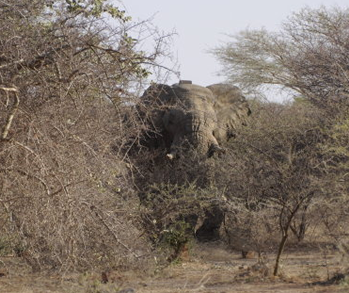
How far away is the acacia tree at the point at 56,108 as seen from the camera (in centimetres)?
755

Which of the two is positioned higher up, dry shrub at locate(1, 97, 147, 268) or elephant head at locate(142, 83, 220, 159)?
elephant head at locate(142, 83, 220, 159)

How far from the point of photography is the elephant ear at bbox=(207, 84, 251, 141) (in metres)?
16.1

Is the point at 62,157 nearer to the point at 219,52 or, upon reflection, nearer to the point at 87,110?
the point at 87,110

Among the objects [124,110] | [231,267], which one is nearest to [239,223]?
[231,267]

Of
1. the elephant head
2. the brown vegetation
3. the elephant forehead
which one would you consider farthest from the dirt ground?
the elephant forehead

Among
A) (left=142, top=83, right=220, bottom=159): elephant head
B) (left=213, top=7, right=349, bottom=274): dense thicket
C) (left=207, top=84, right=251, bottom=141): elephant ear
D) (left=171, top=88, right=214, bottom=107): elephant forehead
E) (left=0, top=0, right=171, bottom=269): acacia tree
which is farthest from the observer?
(left=207, top=84, right=251, bottom=141): elephant ear

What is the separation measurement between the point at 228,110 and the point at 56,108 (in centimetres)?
897

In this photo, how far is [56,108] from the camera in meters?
8.00

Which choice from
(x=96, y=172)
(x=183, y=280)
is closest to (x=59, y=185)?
(x=96, y=172)

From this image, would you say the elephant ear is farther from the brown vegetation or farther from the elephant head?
the brown vegetation

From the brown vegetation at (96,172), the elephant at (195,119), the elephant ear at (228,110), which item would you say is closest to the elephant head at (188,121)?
the elephant at (195,119)

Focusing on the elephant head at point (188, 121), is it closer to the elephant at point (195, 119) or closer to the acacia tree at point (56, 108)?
the elephant at point (195, 119)

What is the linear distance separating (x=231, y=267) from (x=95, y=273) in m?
2.55

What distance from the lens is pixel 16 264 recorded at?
375 inches
